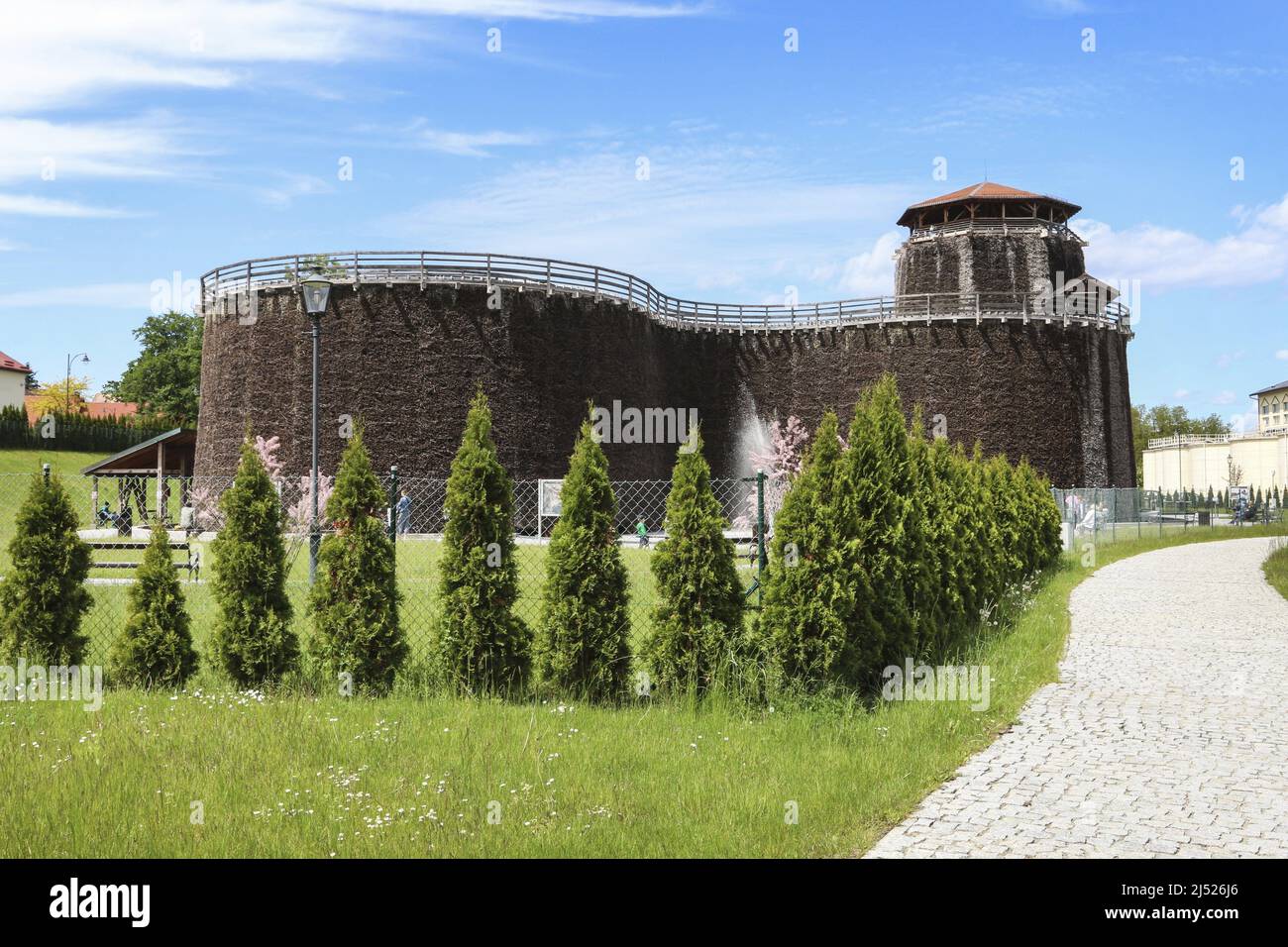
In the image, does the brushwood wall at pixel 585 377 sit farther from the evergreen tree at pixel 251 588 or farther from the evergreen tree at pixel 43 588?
the evergreen tree at pixel 251 588

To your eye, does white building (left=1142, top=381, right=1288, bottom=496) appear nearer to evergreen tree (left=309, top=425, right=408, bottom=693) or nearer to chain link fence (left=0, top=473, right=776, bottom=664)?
chain link fence (left=0, top=473, right=776, bottom=664)

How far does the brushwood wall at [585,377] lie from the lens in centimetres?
3525

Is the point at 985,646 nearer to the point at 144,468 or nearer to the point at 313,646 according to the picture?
the point at 313,646

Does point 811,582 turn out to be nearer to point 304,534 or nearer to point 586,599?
point 586,599

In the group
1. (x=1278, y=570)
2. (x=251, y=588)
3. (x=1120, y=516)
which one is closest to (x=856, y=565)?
(x=251, y=588)

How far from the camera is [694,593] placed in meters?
9.22

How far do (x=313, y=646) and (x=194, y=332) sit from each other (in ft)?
222

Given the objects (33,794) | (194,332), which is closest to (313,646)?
(33,794)

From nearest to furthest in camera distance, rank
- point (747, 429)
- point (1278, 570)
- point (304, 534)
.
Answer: point (304, 534), point (1278, 570), point (747, 429)

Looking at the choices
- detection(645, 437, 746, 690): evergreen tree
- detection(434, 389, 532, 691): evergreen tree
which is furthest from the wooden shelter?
detection(645, 437, 746, 690): evergreen tree

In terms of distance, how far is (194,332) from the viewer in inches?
2751

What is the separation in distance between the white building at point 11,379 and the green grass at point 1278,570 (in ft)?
288

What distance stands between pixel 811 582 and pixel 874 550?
31.0 inches

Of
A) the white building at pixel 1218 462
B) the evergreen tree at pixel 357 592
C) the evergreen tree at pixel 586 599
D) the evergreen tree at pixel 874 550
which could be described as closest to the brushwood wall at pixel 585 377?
the evergreen tree at pixel 357 592
